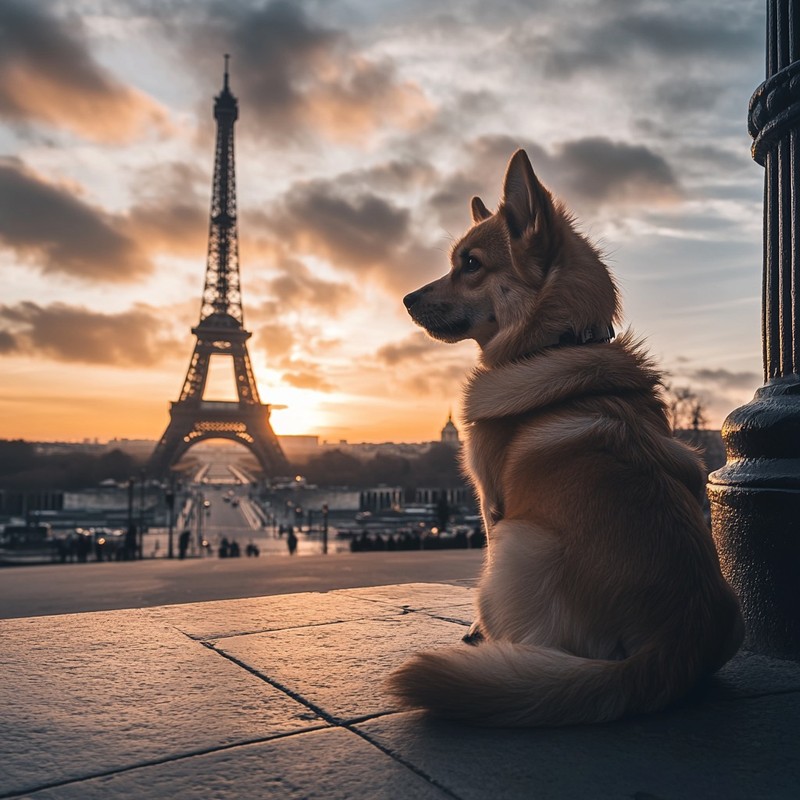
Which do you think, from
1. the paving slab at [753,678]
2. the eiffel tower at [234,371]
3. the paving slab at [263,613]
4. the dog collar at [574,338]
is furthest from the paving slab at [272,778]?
the eiffel tower at [234,371]

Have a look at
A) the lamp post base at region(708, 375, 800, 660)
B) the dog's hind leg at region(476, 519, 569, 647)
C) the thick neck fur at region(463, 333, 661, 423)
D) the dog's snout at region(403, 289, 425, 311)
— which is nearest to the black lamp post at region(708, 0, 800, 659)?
the lamp post base at region(708, 375, 800, 660)

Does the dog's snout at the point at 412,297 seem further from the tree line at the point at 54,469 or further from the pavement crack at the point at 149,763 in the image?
the tree line at the point at 54,469

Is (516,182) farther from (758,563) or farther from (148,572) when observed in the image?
(148,572)

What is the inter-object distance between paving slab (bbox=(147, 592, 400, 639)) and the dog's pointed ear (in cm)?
209

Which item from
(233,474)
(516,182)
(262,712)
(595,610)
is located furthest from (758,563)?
(233,474)

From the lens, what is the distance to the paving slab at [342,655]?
251cm

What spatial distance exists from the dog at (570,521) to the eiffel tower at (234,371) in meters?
62.3

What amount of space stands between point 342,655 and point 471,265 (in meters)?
1.58

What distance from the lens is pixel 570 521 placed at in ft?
7.78

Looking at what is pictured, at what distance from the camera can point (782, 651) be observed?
3.05 meters

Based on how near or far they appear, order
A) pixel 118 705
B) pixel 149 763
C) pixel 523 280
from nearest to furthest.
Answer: pixel 149 763 → pixel 118 705 → pixel 523 280

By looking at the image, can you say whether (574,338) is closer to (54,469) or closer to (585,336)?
(585,336)

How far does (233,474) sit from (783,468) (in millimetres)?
191517

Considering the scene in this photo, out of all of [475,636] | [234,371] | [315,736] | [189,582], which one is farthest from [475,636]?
[234,371]
